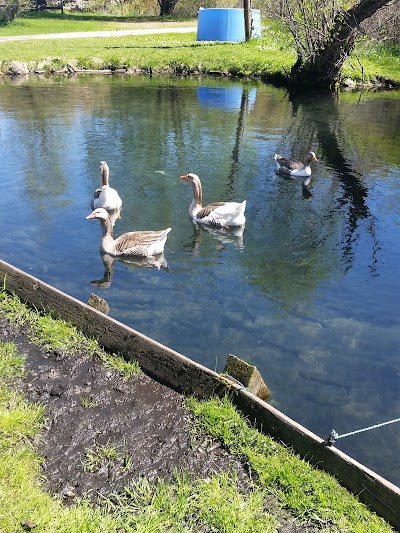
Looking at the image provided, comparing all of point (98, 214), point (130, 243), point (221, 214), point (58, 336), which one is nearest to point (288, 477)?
point (58, 336)

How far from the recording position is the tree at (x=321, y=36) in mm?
27188

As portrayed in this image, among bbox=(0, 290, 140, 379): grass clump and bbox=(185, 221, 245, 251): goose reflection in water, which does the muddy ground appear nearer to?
bbox=(0, 290, 140, 379): grass clump

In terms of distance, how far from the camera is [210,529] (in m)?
4.97

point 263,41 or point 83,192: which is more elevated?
point 263,41

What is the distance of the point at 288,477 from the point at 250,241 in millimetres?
6956

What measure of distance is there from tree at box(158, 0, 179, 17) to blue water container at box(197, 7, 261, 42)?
19887 mm

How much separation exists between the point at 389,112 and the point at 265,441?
76.0 feet

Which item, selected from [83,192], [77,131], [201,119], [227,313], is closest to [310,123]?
[201,119]

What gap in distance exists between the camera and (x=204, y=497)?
525cm

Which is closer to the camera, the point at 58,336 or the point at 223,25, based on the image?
the point at 58,336

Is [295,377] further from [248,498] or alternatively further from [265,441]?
[248,498]

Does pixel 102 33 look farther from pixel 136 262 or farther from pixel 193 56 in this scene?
pixel 136 262

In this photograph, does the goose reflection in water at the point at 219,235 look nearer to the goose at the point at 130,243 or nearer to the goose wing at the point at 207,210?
the goose wing at the point at 207,210

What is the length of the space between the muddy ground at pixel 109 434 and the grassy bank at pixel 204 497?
4.3 inches
